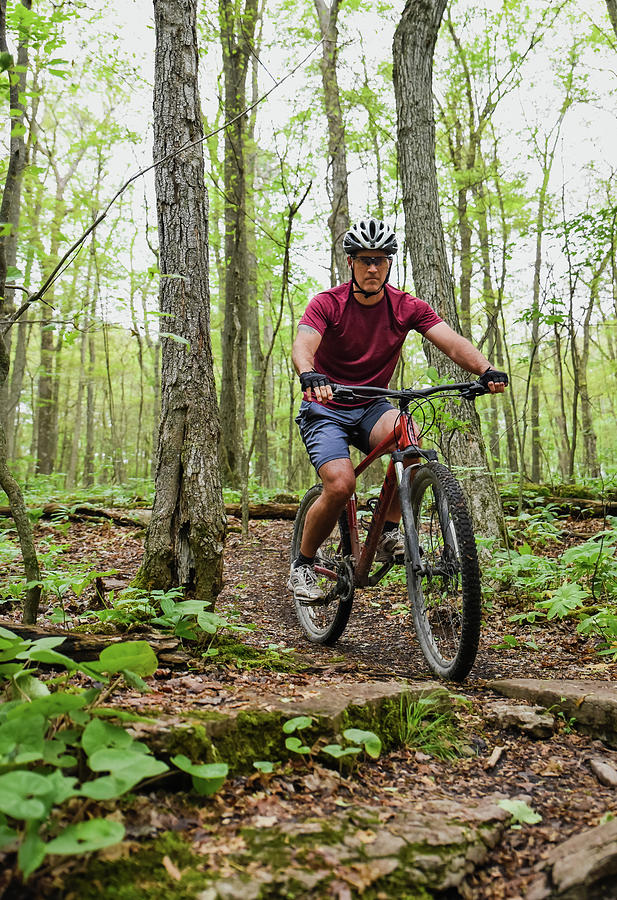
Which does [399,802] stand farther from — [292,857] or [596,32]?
[596,32]

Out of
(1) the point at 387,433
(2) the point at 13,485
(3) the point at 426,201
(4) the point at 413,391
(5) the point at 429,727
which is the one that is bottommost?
(5) the point at 429,727

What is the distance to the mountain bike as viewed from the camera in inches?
109

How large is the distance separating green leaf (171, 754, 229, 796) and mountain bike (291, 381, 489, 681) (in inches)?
59.1

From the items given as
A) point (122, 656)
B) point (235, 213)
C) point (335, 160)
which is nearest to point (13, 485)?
point (122, 656)

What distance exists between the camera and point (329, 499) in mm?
3654

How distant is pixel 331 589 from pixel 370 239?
2316 millimetres

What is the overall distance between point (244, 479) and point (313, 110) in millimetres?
8436

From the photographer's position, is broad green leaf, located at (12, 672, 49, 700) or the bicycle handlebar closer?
broad green leaf, located at (12, 672, 49, 700)

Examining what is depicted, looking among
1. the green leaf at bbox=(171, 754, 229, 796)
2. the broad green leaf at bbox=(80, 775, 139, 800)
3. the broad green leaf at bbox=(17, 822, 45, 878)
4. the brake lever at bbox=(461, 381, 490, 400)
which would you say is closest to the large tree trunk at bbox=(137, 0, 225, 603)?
the brake lever at bbox=(461, 381, 490, 400)

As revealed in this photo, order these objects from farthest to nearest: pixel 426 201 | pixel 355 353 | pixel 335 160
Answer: pixel 335 160 < pixel 426 201 < pixel 355 353

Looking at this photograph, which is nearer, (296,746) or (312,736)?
(296,746)

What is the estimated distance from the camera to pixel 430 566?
→ 10.2 ft

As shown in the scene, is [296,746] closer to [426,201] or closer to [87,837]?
[87,837]

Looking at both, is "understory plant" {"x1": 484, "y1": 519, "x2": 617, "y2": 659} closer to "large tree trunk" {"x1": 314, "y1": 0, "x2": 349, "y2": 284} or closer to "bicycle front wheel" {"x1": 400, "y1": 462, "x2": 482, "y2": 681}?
"bicycle front wheel" {"x1": 400, "y1": 462, "x2": 482, "y2": 681}
